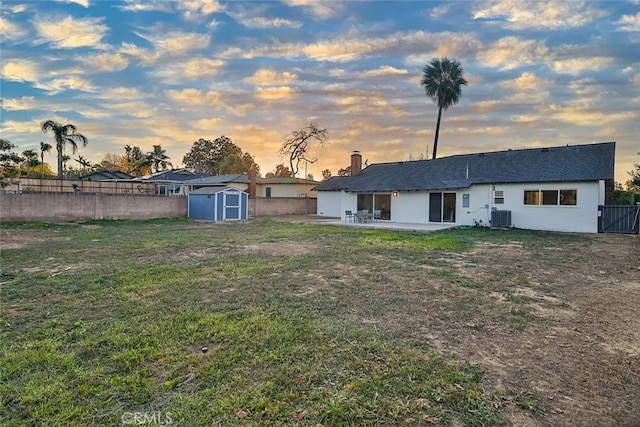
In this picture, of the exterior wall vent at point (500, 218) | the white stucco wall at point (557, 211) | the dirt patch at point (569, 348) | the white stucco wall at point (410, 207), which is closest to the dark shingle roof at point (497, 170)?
the white stucco wall at point (557, 211)

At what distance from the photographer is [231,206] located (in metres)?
21.9

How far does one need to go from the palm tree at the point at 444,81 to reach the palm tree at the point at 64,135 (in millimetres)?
30913

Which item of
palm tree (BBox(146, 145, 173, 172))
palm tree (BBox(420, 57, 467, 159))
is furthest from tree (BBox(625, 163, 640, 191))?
palm tree (BBox(146, 145, 173, 172))

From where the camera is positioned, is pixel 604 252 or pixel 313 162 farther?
pixel 313 162

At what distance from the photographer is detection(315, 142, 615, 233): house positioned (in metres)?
15.0

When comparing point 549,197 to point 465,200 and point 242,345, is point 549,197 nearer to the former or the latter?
point 465,200

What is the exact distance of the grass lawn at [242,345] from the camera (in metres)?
2.34

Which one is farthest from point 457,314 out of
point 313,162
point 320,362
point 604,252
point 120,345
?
point 313,162

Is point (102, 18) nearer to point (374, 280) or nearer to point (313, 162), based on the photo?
point (374, 280)

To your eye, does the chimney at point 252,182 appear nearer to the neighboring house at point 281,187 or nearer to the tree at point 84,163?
the neighboring house at point 281,187

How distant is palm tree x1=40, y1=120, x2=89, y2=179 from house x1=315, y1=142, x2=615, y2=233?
25014mm

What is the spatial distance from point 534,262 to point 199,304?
7.91m

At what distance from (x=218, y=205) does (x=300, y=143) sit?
23069 millimetres

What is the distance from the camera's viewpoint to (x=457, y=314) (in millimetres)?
4430
